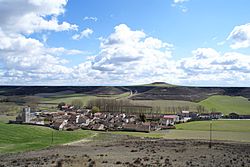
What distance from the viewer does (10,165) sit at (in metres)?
37.4

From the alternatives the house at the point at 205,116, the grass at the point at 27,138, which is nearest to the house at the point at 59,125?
the grass at the point at 27,138

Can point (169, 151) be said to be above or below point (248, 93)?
below

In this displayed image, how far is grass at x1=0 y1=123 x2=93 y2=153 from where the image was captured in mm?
56031

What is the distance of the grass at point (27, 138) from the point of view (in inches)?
2206

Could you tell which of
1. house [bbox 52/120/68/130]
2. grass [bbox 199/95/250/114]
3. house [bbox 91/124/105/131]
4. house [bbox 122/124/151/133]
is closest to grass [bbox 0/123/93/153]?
house [bbox 52/120/68/130]

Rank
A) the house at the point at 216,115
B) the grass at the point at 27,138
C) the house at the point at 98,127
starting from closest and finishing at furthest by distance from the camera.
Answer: the grass at the point at 27,138
the house at the point at 98,127
the house at the point at 216,115

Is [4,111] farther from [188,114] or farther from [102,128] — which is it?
[188,114]

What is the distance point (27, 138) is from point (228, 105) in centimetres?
10675

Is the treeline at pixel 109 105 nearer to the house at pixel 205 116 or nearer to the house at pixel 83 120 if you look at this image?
the house at pixel 205 116

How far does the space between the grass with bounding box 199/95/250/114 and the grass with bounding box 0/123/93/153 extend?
259 ft

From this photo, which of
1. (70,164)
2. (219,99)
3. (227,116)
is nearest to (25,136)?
(70,164)

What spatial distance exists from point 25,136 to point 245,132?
46.7m

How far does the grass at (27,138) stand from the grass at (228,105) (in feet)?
259

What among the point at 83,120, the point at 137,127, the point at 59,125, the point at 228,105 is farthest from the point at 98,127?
the point at 228,105
